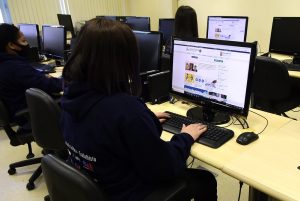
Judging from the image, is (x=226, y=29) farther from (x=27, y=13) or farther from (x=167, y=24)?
(x=27, y=13)

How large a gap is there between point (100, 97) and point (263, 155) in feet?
2.30

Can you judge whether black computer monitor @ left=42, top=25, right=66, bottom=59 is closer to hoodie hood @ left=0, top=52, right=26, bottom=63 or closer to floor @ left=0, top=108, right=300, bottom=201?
hoodie hood @ left=0, top=52, right=26, bottom=63

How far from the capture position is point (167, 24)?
3.72m

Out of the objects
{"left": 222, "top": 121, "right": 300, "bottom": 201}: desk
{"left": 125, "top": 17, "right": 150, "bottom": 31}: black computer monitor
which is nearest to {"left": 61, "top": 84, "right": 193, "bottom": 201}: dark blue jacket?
{"left": 222, "top": 121, "right": 300, "bottom": 201}: desk

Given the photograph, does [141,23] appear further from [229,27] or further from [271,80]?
[271,80]

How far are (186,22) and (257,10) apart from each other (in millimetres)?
1810

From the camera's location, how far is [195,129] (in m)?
1.35

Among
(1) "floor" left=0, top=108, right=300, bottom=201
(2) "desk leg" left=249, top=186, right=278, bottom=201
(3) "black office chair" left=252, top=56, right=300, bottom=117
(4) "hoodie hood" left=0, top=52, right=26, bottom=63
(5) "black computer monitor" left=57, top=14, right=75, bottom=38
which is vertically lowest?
(1) "floor" left=0, top=108, right=300, bottom=201

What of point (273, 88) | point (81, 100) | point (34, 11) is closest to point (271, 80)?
point (273, 88)

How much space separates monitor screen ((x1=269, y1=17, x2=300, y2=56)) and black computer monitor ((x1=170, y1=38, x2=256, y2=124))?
5.30 ft

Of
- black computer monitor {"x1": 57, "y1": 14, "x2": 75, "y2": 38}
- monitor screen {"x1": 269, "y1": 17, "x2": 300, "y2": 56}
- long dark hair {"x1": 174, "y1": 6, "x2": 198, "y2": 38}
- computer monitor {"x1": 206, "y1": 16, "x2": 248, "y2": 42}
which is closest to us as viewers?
monitor screen {"x1": 269, "y1": 17, "x2": 300, "y2": 56}

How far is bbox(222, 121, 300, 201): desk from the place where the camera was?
96 centimetres

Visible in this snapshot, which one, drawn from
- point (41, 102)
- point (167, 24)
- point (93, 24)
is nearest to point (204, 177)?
point (93, 24)

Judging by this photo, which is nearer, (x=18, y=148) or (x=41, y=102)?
(x=41, y=102)
